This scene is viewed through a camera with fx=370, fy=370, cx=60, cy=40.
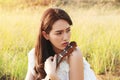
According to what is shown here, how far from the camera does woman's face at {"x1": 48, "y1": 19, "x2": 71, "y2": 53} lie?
5.74 ft

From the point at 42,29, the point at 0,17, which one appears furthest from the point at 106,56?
the point at 42,29

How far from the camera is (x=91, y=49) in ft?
8.98

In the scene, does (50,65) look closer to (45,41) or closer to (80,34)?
(45,41)

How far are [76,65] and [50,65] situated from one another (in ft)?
0.40

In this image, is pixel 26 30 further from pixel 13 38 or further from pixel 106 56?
pixel 106 56

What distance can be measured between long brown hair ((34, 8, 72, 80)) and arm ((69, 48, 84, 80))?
0.52ft

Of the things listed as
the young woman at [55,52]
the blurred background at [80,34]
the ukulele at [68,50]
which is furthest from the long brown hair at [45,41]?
the blurred background at [80,34]

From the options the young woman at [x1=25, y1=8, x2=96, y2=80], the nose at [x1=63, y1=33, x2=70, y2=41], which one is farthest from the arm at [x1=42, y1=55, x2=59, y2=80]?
the nose at [x1=63, y1=33, x2=70, y2=41]

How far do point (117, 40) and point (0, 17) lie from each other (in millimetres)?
905

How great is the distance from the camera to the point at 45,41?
1865mm

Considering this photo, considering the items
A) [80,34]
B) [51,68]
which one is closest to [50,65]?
[51,68]

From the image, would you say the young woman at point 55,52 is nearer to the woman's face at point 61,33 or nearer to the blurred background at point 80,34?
the woman's face at point 61,33

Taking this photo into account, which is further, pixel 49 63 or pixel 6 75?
pixel 6 75

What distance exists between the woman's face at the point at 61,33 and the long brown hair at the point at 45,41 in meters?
0.02
